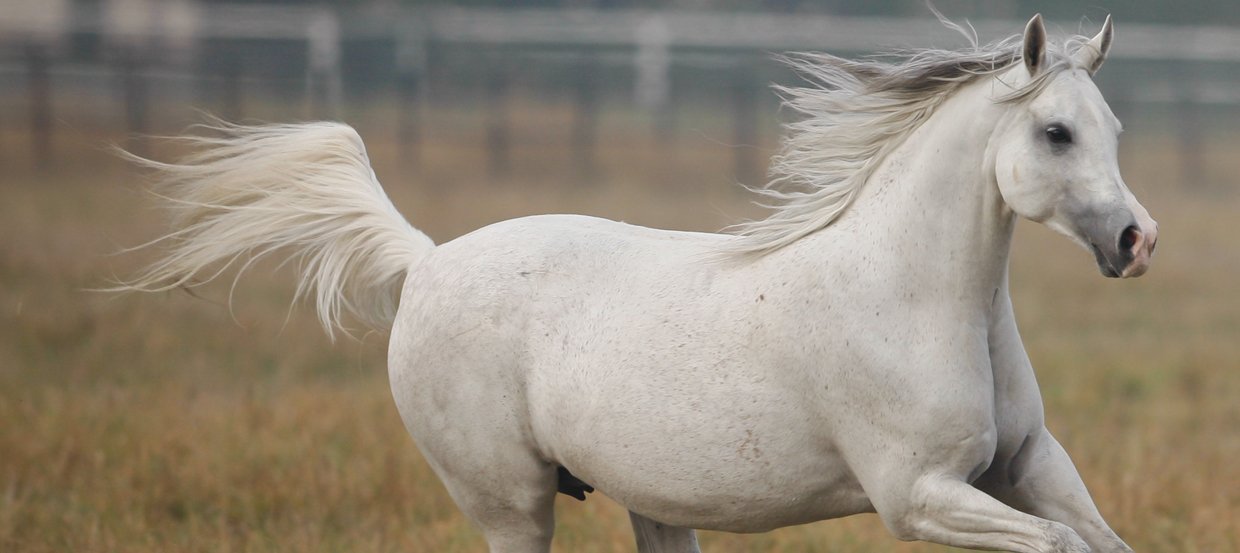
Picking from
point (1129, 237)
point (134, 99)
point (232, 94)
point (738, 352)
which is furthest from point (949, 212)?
point (134, 99)

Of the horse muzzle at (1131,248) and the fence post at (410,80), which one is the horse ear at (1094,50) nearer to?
the horse muzzle at (1131,248)

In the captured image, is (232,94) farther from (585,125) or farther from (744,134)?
(744,134)

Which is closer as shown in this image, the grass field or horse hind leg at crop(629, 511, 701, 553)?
horse hind leg at crop(629, 511, 701, 553)

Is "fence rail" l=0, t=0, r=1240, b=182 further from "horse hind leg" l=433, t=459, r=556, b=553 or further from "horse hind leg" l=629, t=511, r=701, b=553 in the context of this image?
"horse hind leg" l=433, t=459, r=556, b=553

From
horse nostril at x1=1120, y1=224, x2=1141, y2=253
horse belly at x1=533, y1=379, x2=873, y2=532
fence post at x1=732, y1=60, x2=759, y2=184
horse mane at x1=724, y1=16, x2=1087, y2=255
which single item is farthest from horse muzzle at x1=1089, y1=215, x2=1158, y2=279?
fence post at x1=732, y1=60, x2=759, y2=184

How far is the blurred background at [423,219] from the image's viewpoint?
17.4 feet

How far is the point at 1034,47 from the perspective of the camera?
3119mm

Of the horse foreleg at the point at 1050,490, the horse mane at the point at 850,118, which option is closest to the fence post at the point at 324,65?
the horse mane at the point at 850,118

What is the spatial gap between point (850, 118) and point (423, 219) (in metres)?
10.7

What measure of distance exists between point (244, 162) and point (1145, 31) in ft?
83.8

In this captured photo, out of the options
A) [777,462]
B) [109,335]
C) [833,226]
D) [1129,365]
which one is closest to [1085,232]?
[833,226]

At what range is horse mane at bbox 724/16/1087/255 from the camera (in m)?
3.38

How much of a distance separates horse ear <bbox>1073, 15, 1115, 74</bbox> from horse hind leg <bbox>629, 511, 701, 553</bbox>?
1.64 m

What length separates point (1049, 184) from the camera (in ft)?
10.0
